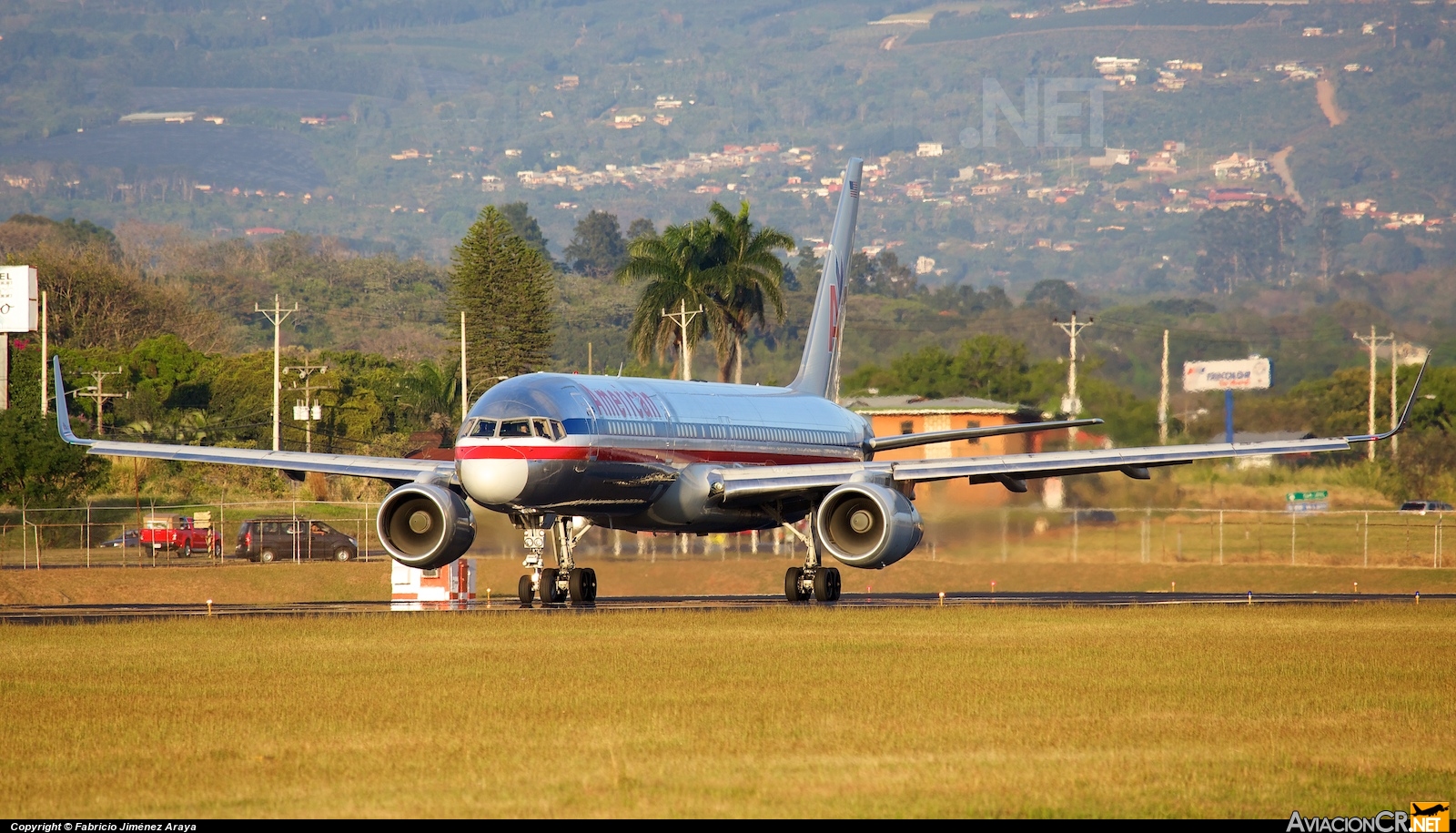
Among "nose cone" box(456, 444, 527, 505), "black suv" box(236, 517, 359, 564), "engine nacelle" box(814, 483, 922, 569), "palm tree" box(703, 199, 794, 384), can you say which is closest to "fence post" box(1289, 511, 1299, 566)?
"engine nacelle" box(814, 483, 922, 569)

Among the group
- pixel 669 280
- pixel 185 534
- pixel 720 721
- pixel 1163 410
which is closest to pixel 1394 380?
pixel 1163 410

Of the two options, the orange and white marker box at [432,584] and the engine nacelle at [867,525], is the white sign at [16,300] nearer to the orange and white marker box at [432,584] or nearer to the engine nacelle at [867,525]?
the orange and white marker box at [432,584]

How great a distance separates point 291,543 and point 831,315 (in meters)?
26.6

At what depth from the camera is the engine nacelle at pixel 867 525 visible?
Result: 34844 mm

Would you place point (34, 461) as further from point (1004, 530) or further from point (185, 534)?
point (1004, 530)

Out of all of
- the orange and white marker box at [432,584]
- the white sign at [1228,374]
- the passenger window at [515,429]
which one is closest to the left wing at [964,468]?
the passenger window at [515,429]

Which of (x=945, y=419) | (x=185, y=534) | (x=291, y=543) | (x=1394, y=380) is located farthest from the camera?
(x=945, y=419)

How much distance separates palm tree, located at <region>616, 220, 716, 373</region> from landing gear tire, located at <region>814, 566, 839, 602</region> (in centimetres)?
4932

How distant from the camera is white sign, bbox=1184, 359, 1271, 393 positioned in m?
87.1

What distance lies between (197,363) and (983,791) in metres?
112

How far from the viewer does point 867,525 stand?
117ft

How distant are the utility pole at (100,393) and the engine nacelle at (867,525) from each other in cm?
7020

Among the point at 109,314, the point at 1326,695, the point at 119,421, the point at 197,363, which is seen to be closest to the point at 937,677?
the point at 1326,695

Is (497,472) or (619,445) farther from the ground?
(619,445)
